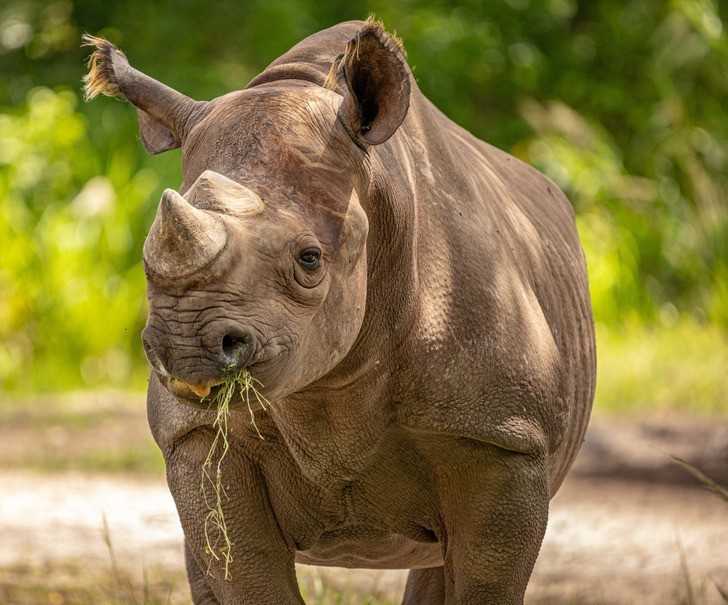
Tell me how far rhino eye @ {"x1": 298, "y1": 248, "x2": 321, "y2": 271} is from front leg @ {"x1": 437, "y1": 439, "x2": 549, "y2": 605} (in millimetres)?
845

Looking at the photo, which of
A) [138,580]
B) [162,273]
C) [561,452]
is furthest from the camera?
[138,580]

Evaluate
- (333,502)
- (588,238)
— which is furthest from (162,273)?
(588,238)

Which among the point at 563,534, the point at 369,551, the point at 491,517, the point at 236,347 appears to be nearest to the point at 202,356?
the point at 236,347

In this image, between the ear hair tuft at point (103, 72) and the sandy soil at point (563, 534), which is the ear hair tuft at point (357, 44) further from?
the sandy soil at point (563, 534)

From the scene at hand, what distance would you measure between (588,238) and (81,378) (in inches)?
181

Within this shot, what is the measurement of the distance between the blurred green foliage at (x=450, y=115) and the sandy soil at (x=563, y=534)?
3.38m

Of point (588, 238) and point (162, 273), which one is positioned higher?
point (162, 273)

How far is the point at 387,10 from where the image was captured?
57.1 feet

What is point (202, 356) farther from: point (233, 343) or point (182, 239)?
point (182, 239)

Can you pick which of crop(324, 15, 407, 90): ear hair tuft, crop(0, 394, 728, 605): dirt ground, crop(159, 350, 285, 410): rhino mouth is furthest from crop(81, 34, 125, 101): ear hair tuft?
crop(0, 394, 728, 605): dirt ground

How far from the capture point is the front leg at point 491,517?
4.11 meters

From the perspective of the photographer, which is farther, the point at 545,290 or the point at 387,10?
the point at 387,10

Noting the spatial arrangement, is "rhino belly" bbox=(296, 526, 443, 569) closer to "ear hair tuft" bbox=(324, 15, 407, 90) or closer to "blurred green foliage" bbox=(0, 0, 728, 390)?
"ear hair tuft" bbox=(324, 15, 407, 90)

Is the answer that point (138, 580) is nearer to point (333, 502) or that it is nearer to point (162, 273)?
point (333, 502)
